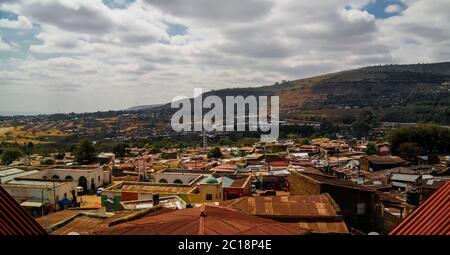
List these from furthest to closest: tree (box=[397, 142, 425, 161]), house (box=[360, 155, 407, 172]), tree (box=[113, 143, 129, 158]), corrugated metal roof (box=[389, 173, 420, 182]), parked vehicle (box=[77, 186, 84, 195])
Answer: tree (box=[113, 143, 129, 158]) → tree (box=[397, 142, 425, 161]) → house (box=[360, 155, 407, 172]) → parked vehicle (box=[77, 186, 84, 195]) → corrugated metal roof (box=[389, 173, 420, 182])

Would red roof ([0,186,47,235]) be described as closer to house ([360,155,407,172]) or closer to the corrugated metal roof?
the corrugated metal roof

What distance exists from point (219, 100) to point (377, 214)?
119 metres

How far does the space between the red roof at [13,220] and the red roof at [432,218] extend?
11.4 feet

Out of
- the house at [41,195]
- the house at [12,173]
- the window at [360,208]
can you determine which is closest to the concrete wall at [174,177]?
the house at [41,195]

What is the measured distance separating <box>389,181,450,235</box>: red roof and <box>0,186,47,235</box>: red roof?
3.48m

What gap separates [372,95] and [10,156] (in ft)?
377

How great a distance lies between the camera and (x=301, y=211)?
40.4 ft

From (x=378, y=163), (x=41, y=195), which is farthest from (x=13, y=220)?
(x=378, y=163)

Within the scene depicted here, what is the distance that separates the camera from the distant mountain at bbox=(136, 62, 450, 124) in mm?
93188

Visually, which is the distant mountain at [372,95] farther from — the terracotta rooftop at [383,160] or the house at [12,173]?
the house at [12,173]

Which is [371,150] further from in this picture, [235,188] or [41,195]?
[41,195]

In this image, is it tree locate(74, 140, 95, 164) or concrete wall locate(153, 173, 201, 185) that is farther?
tree locate(74, 140, 95, 164)

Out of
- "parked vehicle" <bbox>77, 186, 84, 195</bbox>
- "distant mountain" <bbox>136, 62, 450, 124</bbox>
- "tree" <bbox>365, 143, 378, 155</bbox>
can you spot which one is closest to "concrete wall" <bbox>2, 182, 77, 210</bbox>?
"parked vehicle" <bbox>77, 186, 84, 195</bbox>

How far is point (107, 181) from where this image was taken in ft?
105
